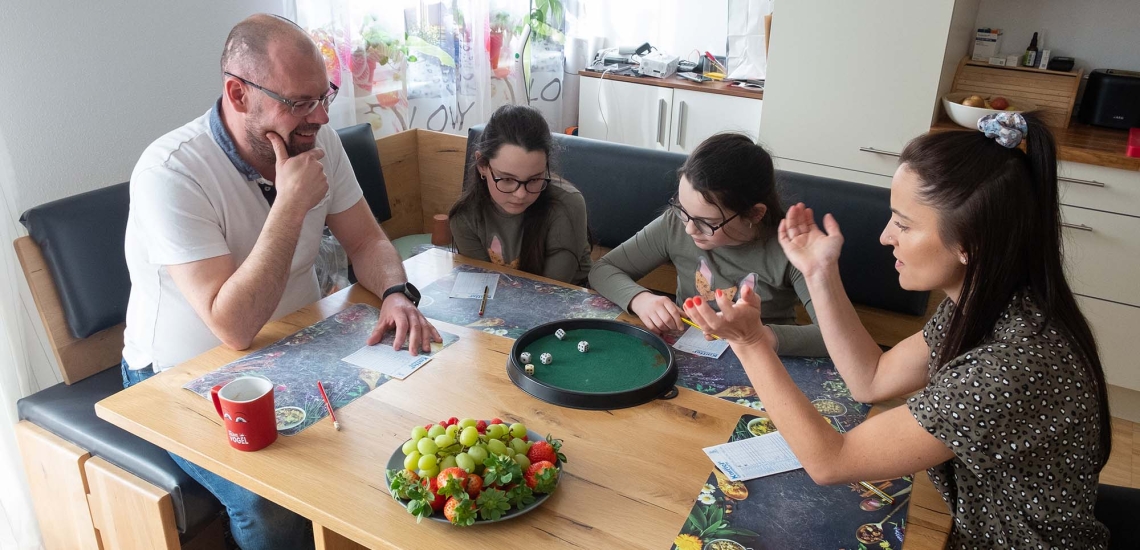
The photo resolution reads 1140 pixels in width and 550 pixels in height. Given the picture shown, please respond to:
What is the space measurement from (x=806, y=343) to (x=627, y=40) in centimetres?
327

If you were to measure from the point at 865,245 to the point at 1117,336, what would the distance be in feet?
4.55

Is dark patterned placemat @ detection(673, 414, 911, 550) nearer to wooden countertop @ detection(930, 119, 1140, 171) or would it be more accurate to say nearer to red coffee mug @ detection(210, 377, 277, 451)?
red coffee mug @ detection(210, 377, 277, 451)

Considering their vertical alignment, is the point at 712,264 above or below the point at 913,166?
below

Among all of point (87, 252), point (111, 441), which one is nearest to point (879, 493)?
point (111, 441)

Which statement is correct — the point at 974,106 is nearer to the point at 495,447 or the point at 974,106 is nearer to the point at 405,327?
the point at 405,327

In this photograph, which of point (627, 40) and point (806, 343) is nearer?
point (806, 343)

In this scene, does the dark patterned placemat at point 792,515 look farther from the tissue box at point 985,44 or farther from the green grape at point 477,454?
the tissue box at point 985,44

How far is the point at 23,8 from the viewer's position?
6.64ft

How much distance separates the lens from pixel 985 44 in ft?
10.5

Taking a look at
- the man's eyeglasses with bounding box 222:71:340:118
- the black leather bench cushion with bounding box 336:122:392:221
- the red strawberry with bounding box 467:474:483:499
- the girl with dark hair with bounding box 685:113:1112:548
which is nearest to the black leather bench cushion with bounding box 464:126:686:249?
the black leather bench cushion with bounding box 336:122:392:221

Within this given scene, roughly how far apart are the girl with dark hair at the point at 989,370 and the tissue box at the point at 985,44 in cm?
248

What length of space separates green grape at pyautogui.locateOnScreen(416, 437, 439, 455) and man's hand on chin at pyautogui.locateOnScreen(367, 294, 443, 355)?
0.43 m

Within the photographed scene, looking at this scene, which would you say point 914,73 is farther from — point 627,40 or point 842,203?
point 627,40

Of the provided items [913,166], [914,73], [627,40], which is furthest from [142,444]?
[627,40]
